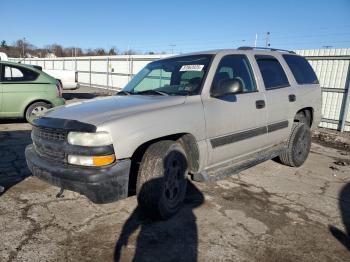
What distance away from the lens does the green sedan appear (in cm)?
830

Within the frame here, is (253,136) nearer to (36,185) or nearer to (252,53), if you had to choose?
(252,53)

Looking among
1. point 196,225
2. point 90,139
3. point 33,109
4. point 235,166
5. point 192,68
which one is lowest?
point 196,225

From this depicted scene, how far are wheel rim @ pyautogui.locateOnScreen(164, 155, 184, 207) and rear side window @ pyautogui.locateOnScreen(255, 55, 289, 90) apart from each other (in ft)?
6.58

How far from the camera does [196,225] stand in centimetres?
359

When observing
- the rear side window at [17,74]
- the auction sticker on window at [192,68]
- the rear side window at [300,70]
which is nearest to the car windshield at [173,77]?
the auction sticker on window at [192,68]

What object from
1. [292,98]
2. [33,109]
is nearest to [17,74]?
[33,109]

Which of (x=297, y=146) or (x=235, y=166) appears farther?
(x=297, y=146)

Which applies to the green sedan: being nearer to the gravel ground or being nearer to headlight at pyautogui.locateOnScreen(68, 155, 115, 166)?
the gravel ground

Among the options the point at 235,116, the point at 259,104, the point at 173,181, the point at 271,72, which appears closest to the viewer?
the point at 173,181

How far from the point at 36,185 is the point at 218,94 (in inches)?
112

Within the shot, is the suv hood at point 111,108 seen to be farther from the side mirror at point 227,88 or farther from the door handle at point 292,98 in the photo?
the door handle at point 292,98

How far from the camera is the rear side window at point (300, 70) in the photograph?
5641mm

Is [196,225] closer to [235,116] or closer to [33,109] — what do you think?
[235,116]

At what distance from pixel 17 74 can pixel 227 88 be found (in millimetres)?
6651
